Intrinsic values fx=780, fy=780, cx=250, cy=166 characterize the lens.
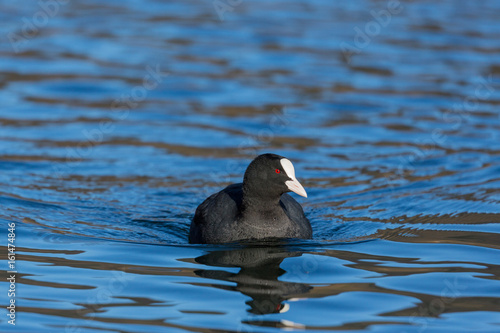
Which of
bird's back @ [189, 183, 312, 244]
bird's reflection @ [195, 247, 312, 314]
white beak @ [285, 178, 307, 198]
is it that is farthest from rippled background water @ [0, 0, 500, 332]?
white beak @ [285, 178, 307, 198]

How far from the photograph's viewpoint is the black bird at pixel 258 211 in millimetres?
7230

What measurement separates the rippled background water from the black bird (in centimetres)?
18

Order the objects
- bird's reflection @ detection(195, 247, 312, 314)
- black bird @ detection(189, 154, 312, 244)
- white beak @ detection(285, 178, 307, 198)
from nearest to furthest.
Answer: bird's reflection @ detection(195, 247, 312, 314) → white beak @ detection(285, 178, 307, 198) → black bird @ detection(189, 154, 312, 244)

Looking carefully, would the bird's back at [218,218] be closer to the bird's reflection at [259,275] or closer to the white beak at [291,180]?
the bird's reflection at [259,275]

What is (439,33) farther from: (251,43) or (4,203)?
(4,203)

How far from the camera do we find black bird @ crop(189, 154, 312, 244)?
723cm

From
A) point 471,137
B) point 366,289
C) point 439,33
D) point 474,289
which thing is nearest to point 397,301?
point 366,289

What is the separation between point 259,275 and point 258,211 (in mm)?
931

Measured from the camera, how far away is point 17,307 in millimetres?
5758

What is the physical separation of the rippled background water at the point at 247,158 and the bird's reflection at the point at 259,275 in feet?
0.08

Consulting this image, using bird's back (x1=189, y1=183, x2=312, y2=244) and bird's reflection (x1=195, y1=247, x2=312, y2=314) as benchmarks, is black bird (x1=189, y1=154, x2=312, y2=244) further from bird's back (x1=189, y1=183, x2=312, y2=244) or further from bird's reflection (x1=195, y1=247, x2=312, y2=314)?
bird's reflection (x1=195, y1=247, x2=312, y2=314)

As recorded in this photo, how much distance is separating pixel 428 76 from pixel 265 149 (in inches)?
228

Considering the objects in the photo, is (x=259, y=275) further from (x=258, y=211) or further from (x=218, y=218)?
(x=218, y=218)

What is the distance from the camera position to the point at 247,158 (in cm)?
1144
